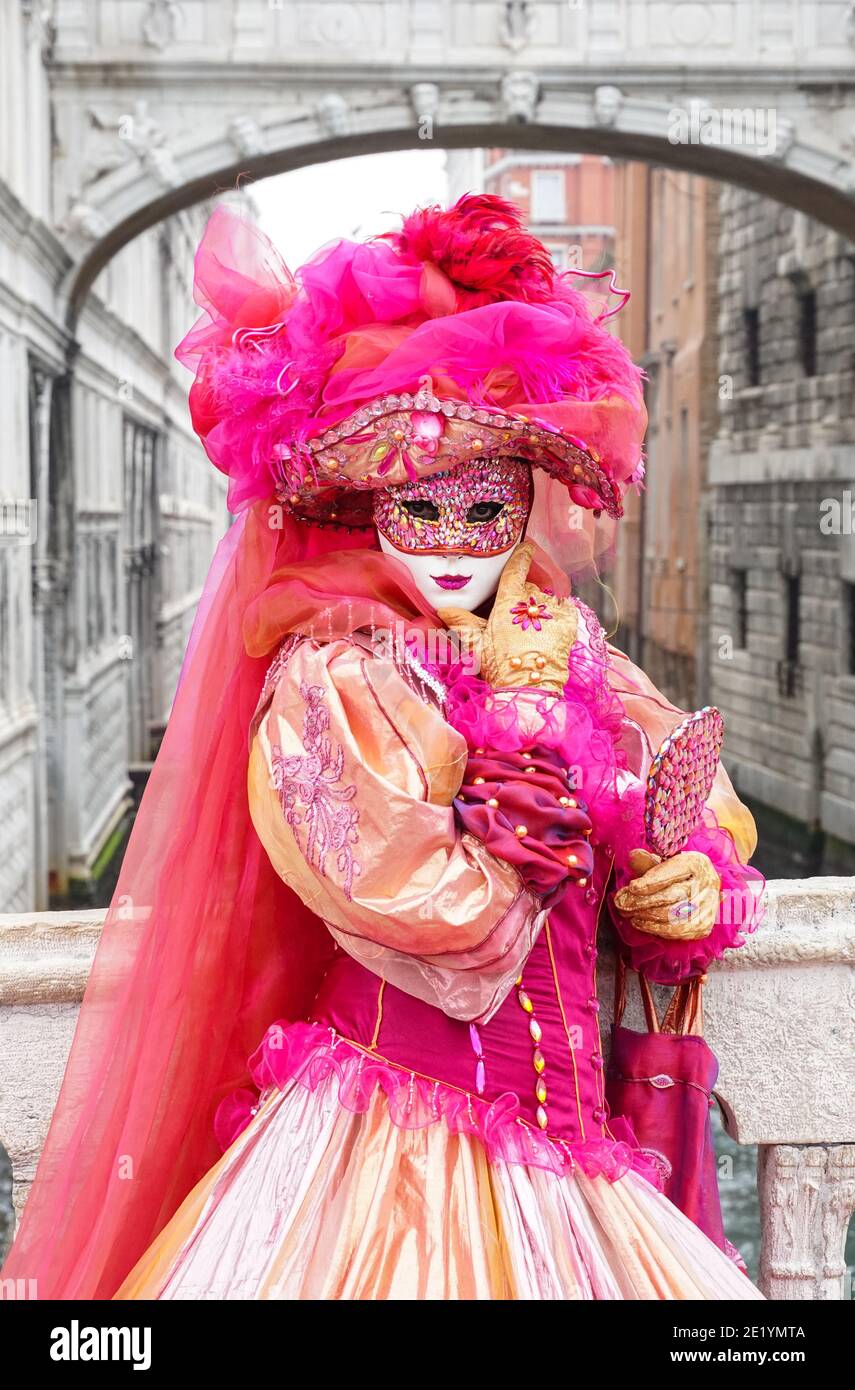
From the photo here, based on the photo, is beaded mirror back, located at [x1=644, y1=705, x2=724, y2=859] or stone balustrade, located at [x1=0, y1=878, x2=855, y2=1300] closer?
beaded mirror back, located at [x1=644, y1=705, x2=724, y2=859]

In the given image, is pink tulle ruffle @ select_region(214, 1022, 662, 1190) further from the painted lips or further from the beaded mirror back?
the painted lips

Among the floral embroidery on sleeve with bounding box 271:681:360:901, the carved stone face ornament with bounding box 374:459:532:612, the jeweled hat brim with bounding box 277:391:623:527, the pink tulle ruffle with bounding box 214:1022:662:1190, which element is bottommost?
the pink tulle ruffle with bounding box 214:1022:662:1190

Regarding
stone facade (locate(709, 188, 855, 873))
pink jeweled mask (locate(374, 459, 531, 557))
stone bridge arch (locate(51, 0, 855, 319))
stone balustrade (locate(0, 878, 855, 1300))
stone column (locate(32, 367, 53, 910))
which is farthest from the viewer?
stone facade (locate(709, 188, 855, 873))

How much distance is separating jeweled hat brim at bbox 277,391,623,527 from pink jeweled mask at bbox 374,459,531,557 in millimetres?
20

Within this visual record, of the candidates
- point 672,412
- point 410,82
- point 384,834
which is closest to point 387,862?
point 384,834

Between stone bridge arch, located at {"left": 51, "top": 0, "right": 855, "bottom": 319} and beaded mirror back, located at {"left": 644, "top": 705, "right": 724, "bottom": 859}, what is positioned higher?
stone bridge arch, located at {"left": 51, "top": 0, "right": 855, "bottom": 319}

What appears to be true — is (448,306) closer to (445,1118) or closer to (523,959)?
(523,959)

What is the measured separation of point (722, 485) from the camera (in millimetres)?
17062

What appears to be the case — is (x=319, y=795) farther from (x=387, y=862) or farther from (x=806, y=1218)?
(x=806, y=1218)

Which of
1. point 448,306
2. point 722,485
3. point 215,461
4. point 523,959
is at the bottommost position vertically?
point 523,959

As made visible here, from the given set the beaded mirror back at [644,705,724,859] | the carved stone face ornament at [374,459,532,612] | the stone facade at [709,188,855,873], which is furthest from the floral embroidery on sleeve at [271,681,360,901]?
the stone facade at [709,188,855,873]

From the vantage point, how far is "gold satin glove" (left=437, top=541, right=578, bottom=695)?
6.00 ft
